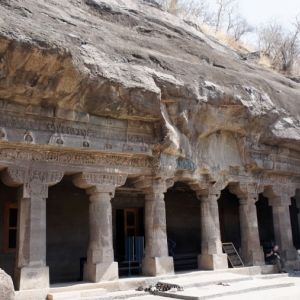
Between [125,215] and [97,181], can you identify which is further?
[125,215]

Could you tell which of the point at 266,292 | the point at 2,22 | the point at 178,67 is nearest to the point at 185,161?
the point at 178,67

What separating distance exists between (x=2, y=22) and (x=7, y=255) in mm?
5713

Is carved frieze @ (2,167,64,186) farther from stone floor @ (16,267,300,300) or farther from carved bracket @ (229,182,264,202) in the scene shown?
carved bracket @ (229,182,264,202)

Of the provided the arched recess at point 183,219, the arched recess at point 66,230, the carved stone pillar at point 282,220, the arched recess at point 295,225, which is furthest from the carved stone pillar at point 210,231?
the arched recess at point 295,225

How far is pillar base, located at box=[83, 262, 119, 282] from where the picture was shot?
7930 mm

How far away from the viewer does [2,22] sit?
20.7 feet

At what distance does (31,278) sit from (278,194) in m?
7.83

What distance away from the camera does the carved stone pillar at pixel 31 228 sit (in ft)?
23.6

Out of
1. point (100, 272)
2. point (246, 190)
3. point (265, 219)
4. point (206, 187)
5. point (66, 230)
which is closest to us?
point (100, 272)

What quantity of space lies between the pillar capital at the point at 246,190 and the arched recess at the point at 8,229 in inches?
234

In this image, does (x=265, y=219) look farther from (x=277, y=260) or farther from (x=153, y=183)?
(x=153, y=183)

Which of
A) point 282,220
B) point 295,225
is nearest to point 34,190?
point 282,220

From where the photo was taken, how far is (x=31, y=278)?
7164 millimetres

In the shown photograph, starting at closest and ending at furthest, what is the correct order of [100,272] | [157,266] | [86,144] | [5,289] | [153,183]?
[5,289], [100,272], [86,144], [157,266], [153,183]
